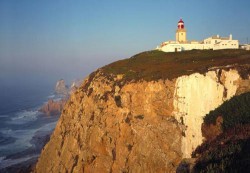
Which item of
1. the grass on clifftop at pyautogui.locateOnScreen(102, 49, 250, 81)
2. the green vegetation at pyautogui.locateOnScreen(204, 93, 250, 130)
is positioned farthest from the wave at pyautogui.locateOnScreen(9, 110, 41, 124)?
the green vegetation at pyautogui.locateOnScreen(204, 93, 250, 130)

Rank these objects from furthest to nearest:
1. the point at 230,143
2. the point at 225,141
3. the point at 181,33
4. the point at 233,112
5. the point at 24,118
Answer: the point at 24,118, the point at 181,33, the point at 233,112, the point at 225,141, the point at 230,143

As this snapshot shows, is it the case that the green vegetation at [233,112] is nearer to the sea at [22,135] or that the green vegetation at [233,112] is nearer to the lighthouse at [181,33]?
the lighthouse at [181,33]

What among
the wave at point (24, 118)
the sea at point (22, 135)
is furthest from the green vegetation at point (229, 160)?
the wave at point (24, 118)

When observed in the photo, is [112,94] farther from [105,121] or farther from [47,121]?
[47,121]

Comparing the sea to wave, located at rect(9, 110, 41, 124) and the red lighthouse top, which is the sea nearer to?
wave, located at rect(9, 110, 41, 124)

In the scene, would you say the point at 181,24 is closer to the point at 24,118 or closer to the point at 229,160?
the point at 229,160

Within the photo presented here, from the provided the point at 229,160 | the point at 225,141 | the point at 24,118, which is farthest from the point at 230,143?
the point at 24,118

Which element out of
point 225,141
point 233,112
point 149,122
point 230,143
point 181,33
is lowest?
point 225,141
